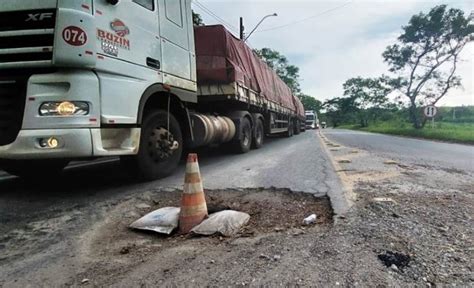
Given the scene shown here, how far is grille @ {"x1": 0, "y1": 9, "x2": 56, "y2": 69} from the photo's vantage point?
3703 mm

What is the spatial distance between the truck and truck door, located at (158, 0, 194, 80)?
16mm

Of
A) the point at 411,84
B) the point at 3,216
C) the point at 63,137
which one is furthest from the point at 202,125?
the point at 411,84

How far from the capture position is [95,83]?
3.91m

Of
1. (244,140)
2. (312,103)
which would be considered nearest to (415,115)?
(244,140)

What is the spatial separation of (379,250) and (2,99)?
12.9 feet

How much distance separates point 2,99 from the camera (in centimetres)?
379

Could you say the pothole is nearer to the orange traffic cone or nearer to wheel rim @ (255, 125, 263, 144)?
the orange traffic cone

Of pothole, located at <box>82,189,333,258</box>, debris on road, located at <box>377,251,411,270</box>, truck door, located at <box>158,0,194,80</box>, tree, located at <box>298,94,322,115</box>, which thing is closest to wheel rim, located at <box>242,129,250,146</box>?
truck door, located at <box>158,0,194,80</box>

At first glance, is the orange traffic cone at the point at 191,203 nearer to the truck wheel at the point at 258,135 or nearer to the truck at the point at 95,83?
the truck at the point at 95,83

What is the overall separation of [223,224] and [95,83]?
7.05ft

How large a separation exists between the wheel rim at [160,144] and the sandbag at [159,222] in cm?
177

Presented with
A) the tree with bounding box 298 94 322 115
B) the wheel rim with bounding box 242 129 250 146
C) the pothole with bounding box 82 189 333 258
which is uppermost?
the tree with bounding box 298 94 322 115

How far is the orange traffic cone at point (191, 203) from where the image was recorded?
321cm

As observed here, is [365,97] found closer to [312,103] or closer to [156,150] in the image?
[312,103]
